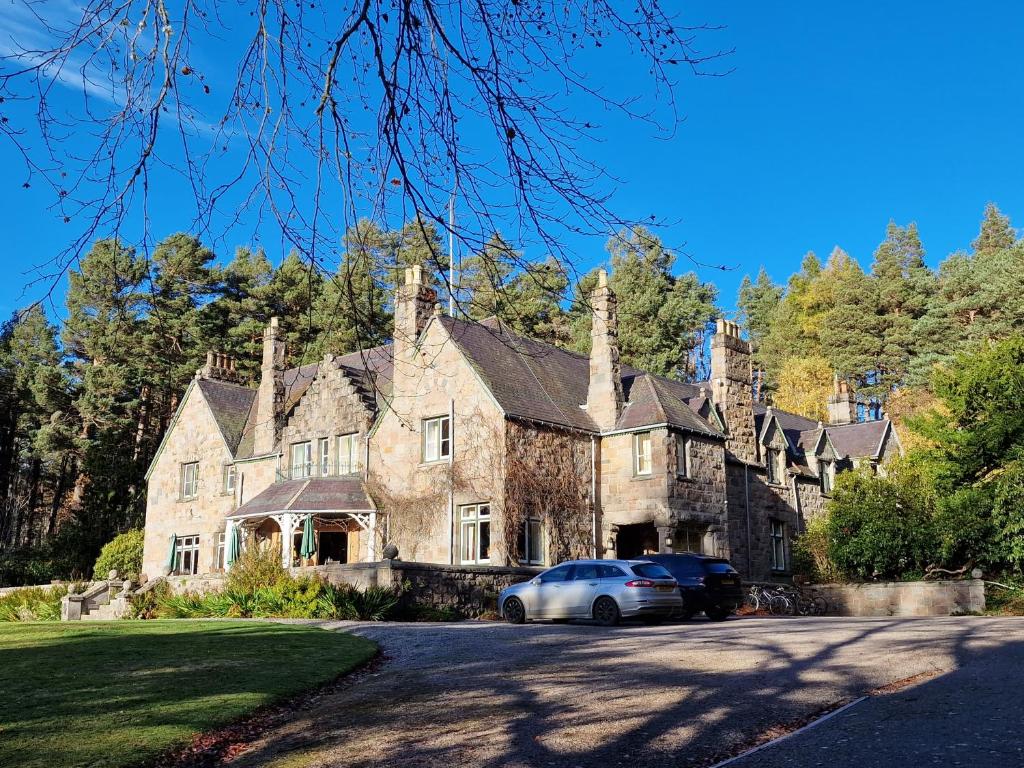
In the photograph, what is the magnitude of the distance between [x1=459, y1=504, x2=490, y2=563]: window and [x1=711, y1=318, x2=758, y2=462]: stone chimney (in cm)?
1054

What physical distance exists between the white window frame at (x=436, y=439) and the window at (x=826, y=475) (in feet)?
57.8

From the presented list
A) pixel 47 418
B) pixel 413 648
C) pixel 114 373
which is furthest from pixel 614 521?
pixel 47 418

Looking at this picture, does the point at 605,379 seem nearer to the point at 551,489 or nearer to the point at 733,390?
the point at 551,489

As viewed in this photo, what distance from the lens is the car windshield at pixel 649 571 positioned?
21.0m

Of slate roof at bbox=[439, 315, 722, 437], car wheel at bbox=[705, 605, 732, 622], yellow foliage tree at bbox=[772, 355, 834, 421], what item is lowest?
car wheel at bbox=[705, 605, 732, 622]

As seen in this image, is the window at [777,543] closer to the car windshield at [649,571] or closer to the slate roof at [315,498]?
the slate roof at [315,498]

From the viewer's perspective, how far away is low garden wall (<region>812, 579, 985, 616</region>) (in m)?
24.9

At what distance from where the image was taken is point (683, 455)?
32.2m

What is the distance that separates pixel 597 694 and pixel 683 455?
22.5 metres

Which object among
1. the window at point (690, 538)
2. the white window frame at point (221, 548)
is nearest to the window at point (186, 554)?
the white window frame at point (221, 548)

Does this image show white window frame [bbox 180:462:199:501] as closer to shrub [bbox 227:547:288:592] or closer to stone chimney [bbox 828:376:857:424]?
shrub [bbox 227:547:288:592]

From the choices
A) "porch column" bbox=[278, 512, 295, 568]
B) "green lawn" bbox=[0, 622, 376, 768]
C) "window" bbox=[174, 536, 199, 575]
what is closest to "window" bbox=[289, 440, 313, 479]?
"porch column" bbox=[278, 512, 295, 568]

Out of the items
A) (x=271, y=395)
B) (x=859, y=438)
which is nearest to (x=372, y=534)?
(x=271, y=395)

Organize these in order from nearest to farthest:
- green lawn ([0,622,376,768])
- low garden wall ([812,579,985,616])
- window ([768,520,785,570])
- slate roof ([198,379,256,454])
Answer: green lawn ([0,622,376,768]), low garden wall ([812,579,985,616]), window ([768,520,785,570]), slate roof ([198,379,256,454])
